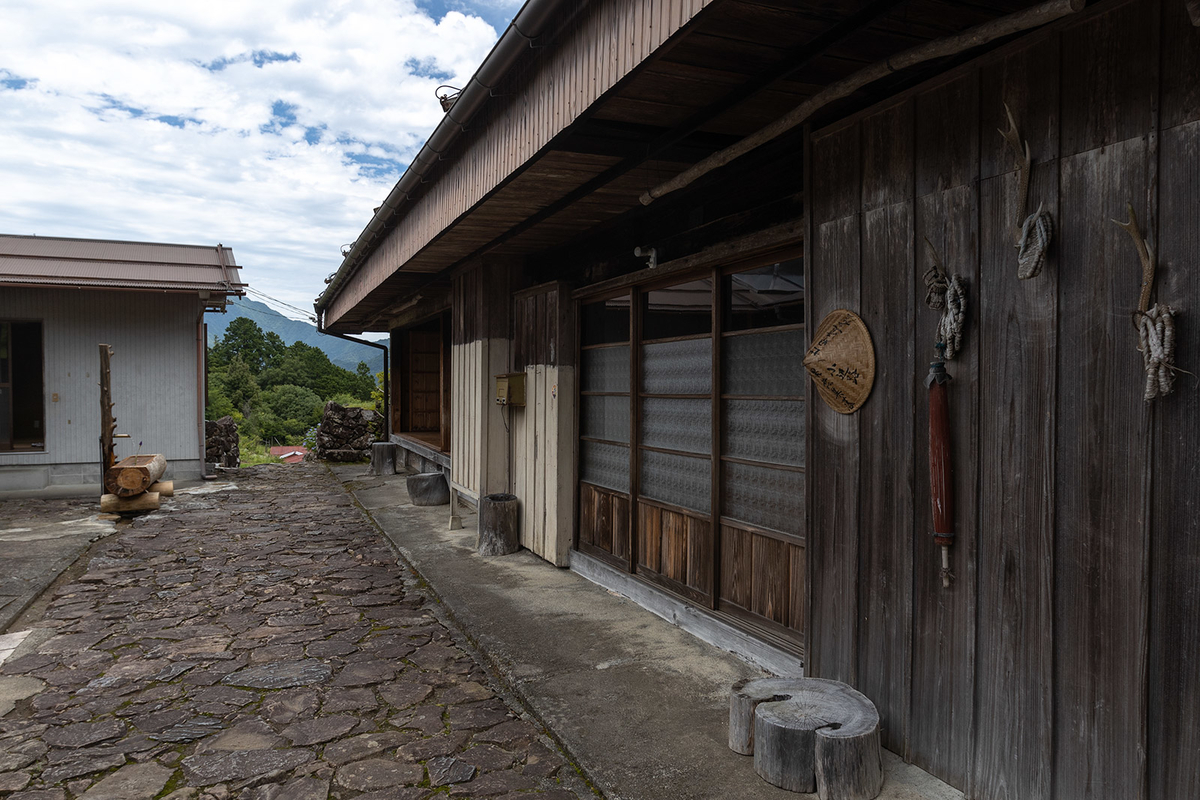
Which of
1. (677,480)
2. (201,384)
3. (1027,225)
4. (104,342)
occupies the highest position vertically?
(104,342)

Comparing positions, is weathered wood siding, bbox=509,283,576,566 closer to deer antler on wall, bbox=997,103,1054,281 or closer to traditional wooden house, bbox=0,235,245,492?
deer antler on wall, bbox=997,103,1054,281

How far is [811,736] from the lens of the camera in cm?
285

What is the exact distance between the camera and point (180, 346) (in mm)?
12758

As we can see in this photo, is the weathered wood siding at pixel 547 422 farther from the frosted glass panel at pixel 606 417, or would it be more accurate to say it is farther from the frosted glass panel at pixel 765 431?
the frosted glass panel at pixel 765 431

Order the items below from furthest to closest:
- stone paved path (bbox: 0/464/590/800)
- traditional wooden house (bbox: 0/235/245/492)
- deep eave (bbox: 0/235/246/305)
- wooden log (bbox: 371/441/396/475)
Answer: wooden log (bbox: 371/441/396/475)
traditional wooden house (bbox: 0/235/245/492)
deep eave (bbox: 0/235/246/305)
stone paved path (bbox: 0/464/590/800)

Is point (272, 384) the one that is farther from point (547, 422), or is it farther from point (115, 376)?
point (547, 422)

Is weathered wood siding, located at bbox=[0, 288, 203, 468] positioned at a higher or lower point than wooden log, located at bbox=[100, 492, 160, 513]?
higher

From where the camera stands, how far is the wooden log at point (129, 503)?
9812mm

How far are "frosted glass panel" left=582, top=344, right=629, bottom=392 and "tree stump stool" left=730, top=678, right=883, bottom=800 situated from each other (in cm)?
304

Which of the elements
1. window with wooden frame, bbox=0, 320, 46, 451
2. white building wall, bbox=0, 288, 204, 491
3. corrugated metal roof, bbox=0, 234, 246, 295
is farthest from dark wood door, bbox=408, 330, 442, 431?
window with wooden frame, bbox=0, 320, 46, 451

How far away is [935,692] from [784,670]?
1.12 m

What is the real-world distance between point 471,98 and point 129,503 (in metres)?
8.40

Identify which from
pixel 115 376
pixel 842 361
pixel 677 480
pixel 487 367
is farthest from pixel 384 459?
pixel 842 361

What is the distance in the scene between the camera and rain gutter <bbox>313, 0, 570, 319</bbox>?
352 centimetres
